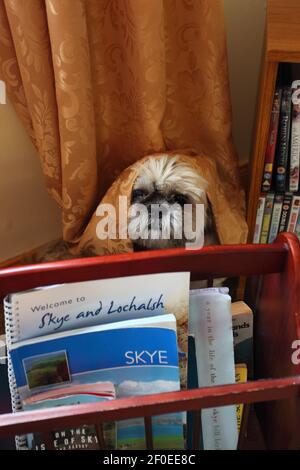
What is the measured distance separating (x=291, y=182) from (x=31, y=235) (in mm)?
597

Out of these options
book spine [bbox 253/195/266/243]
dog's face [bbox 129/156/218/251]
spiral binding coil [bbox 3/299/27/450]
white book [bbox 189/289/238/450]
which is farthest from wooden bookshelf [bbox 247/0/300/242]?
spiral binding coil [bbox 3/299/27/450]

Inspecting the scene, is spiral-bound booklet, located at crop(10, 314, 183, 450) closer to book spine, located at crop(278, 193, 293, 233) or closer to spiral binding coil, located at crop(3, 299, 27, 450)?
spiral binding coil, located at crop(3, 299, 27, 450)

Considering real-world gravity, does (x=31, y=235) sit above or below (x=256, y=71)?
below

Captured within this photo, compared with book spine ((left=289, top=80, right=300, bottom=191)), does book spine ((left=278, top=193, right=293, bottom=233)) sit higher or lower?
lower

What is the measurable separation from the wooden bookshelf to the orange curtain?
101mm

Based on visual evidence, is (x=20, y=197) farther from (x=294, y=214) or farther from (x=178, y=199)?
(x=294, y=214)

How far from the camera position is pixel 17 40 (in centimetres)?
90

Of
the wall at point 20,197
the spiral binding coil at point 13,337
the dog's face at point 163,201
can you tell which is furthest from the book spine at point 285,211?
the spiral binding coil at point 13,337

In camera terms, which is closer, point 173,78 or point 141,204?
point 141,204

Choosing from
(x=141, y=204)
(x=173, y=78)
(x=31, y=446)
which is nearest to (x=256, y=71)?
(x=173, y=78)

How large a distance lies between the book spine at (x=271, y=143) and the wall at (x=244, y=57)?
1.38 feet

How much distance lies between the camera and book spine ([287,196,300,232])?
1.10 meters

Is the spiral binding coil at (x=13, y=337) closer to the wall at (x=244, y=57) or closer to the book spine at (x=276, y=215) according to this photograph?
the book spine at (x=276, y=215)

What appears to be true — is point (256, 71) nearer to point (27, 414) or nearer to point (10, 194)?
point (10, 194)
